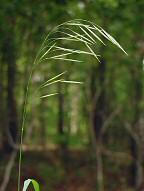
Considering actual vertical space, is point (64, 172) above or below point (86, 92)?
below

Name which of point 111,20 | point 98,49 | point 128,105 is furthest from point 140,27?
point 128,105

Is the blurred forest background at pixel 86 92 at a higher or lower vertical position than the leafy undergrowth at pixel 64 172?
higher

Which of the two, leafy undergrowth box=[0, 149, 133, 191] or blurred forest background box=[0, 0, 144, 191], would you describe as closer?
blurred forest background box=[0, 0, 144, 191]

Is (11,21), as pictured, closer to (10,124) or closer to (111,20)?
(111,20)

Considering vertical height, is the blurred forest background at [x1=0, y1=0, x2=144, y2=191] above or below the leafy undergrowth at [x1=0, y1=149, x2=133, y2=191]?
above

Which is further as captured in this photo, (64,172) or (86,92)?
(64,172)

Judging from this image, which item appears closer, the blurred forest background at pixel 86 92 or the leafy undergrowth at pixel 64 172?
the blurred forest background at pixel 86 92
